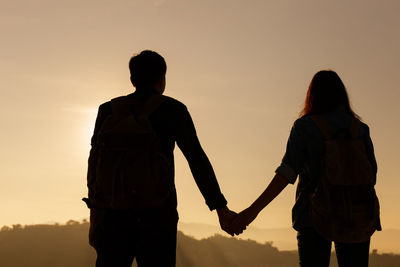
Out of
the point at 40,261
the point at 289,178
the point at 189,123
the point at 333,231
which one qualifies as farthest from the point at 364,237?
the point at 40,261

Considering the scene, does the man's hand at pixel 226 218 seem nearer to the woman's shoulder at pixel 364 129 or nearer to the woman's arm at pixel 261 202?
the woman's arm at pixel 261 202

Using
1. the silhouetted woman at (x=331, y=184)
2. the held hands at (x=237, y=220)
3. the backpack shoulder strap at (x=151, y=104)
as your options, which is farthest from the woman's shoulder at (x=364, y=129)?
the backpack shoulder strap at (x=151, y=104)

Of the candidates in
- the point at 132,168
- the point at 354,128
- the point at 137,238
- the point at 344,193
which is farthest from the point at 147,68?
the point at 344,193

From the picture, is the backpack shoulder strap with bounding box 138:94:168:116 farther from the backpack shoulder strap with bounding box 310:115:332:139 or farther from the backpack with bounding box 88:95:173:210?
the backpack shoulder strap with bounding box 310:115:332:139

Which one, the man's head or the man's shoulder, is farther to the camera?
the man's head

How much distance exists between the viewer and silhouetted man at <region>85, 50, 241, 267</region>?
561 centimetres

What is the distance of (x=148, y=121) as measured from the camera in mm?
5809

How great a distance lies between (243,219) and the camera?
6.93m

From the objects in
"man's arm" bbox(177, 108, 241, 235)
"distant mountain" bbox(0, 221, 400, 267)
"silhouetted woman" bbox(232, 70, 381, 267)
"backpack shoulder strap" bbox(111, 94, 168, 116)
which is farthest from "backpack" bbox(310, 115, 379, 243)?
"distant mountain" bbox(0, 221, 400, 267)

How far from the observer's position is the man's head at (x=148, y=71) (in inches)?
240

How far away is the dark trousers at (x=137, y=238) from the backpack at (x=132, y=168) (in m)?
0.11

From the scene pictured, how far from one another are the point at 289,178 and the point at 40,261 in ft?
358

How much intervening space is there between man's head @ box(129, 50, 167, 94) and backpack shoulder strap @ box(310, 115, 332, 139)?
1500mm

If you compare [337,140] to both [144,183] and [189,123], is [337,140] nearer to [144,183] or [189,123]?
[189,123]
